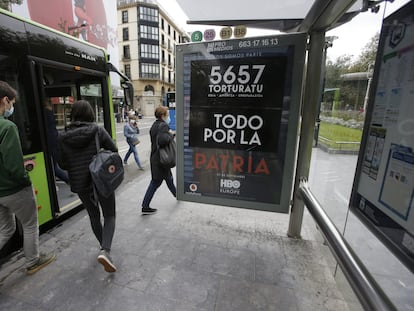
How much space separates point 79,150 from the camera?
7.35ft

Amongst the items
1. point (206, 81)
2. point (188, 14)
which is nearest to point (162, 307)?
point (206, 81)

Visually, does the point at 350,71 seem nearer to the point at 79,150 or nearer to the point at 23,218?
the point at 79,150

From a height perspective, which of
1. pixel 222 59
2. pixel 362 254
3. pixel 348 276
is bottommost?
pixel 362 254

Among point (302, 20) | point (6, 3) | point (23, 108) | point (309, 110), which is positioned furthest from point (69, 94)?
point (6, 3)

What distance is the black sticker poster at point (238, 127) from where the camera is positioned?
7.95ft

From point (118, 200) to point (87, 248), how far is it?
1560 millimetres

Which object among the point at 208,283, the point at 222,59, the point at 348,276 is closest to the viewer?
the point at 348,276

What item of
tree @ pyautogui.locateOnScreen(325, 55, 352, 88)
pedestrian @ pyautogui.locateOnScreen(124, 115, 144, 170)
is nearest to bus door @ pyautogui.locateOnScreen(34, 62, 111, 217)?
pedestrian @ pyautogui.locateOnScreen(124, 115, 144, 170)

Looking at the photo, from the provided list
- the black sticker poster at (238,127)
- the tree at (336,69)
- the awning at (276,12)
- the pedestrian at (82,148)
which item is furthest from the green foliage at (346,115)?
the pedestrian at (82,148)

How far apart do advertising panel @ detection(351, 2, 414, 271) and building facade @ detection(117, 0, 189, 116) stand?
144ft

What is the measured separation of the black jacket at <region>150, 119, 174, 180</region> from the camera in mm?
3447

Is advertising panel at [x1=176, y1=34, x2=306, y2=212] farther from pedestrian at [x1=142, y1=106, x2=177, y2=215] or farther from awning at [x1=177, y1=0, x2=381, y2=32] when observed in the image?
pedestrian at [x1=142, y1=106, x2=177, y2=215]

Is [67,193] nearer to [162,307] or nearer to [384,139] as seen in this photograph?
[162,307]

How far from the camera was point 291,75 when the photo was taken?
2.34m
